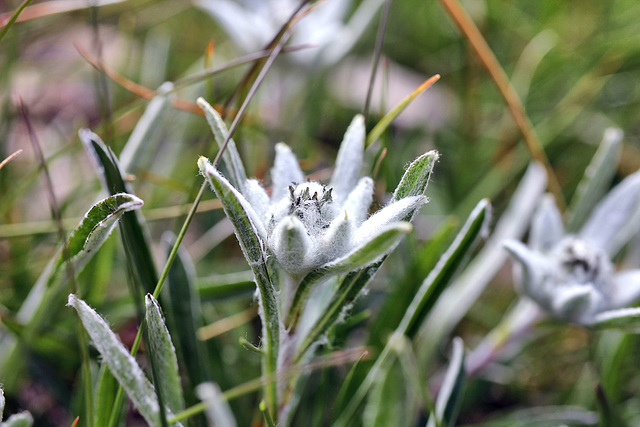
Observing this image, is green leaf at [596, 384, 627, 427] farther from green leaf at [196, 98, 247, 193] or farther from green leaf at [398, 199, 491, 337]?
green leaf at [196, 98, 247, 193]

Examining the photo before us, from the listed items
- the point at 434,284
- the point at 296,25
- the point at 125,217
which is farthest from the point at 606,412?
the point at 296,25

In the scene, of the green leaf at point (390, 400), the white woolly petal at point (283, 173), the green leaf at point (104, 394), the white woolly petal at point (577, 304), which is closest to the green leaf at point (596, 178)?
the white woolly petal at point (577, 304)

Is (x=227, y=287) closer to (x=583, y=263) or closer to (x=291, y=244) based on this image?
(x=291, y=244)

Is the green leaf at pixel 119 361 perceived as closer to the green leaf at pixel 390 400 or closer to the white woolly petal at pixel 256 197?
the white woolly petal at pixel 256 197

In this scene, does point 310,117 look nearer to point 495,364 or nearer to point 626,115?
point 495,364

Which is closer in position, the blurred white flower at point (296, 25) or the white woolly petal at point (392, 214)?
the white woolly petal at point (392, 214)

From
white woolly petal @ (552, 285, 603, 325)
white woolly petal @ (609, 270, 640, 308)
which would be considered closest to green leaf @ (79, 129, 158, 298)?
white woolly petal @ (552, 285, 603, 325)
